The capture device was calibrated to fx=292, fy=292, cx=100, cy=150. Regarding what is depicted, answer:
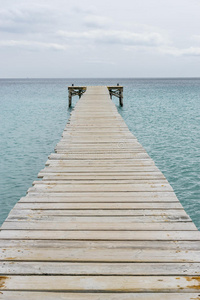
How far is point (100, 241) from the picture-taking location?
2854 millimetres

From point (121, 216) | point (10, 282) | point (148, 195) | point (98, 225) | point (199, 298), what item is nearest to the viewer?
point (199, 298)

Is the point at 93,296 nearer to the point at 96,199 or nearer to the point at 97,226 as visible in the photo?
the point at 97,226

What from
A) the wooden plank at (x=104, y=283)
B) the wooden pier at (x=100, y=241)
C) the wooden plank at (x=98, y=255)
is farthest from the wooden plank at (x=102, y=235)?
the wooden plank at (x=104, y=283)

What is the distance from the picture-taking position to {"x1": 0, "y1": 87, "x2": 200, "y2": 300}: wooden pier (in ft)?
7.34

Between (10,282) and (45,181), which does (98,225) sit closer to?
(10,282)

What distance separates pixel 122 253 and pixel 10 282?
0.98 meters

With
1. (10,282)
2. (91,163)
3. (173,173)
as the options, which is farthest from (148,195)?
(173,173)

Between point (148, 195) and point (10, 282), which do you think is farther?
point (148, 195)

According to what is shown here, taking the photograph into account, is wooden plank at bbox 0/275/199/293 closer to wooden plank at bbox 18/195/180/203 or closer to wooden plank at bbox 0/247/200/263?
wooden plank at bbox 0/247/200/263

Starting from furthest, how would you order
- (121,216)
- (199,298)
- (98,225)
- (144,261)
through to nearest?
(121,216)
(98,225)
(144,261)
(199,298)

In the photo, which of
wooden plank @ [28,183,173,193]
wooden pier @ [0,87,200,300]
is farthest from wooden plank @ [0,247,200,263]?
wooden plank @ [28,183,173,193]

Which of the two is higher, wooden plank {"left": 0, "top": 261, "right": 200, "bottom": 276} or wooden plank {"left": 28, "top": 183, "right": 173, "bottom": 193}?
wooden plank {"left": 28, "top": 183, "right": 173, "bottom": 193}

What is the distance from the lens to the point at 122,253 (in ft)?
8.71

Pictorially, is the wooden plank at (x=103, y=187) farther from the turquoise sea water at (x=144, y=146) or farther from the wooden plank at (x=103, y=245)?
the turquoise sea water at (x=144, y=146)
